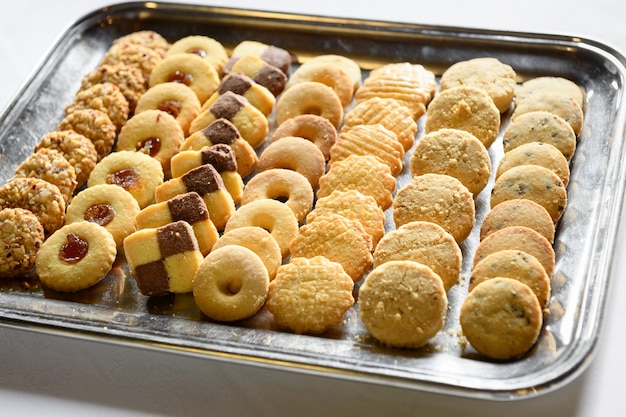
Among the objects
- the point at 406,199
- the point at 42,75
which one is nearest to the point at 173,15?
the point at 42,75

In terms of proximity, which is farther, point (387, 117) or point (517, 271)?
point (387, 117)

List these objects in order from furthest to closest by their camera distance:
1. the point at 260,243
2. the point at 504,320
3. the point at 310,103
→ the point at 310,103 < the point at 260,243 < the point at 504,320

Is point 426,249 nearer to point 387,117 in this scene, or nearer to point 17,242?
point 387,117

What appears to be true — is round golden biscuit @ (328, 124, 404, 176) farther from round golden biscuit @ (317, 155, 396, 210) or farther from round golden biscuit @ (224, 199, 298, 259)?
round golden biscuit @ (224, 199, 298, 259)

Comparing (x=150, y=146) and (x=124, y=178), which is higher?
(x=150, y=146)

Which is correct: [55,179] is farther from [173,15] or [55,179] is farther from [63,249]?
[173,15]

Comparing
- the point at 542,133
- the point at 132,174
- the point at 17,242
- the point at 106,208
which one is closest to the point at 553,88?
the point at 542,133

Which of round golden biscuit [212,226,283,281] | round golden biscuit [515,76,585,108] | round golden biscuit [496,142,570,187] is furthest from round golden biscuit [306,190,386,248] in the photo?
round golden biscuit [515,76,585,108]

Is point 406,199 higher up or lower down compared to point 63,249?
higher up
